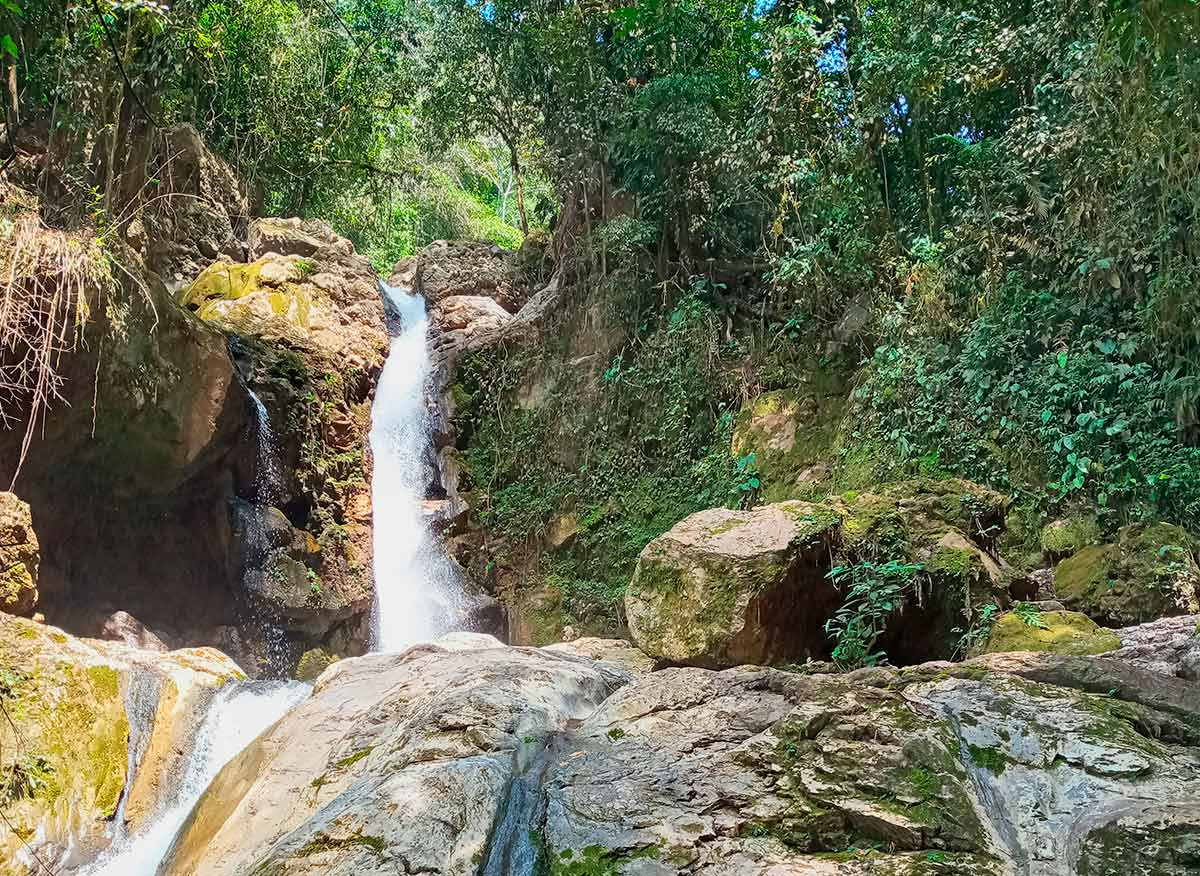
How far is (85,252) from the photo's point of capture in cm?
732

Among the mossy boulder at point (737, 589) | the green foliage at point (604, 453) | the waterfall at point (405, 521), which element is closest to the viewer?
the mossy boulder at point (737, 589)

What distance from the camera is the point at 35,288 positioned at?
7.09 metres

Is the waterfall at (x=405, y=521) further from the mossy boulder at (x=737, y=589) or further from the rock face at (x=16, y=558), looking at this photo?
the mossy boulder at (x=737, y=589)

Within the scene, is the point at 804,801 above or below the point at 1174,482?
below

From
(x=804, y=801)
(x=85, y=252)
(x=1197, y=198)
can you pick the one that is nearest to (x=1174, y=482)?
(x=1197, y=198)

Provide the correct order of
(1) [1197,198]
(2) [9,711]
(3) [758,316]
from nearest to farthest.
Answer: (2) [9,711]
(1) [1197,198]
(3) [758,316]

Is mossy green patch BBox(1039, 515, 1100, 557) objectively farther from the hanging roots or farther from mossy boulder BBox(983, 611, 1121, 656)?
the hanging roots

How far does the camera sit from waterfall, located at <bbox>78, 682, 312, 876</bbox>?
536 centimetres

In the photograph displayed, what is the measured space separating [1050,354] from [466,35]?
10.5 metres

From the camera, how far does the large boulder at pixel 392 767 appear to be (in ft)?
9.38

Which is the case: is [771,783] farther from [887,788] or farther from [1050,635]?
[1050,635]

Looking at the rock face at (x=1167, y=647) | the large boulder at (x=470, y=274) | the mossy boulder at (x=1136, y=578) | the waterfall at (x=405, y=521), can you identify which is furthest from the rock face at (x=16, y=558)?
the large boulder at (x=470, y=274)

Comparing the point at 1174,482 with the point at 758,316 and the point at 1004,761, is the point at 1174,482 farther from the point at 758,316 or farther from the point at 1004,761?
the point at 758,316

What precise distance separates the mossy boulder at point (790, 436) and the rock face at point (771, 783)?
4808 millimetres
